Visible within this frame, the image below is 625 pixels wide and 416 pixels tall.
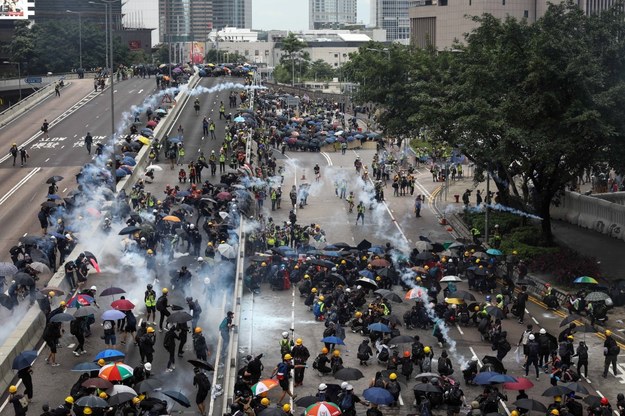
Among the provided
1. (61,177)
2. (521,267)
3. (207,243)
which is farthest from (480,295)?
(61,177)

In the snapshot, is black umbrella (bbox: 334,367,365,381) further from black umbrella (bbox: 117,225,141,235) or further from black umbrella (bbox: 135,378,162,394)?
black umbrella (bbox: 117,225,141,235)

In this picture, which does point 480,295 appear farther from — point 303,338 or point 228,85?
point 228,85

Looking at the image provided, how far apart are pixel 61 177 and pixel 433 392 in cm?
3536

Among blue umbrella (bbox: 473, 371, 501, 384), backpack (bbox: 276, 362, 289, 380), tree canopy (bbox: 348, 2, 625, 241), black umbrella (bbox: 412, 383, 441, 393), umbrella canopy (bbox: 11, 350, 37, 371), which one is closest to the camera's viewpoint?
umbrella canopy (bbox: 11, 350, 37, 371)

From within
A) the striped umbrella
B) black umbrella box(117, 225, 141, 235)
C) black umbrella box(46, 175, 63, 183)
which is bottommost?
the striped umbrella

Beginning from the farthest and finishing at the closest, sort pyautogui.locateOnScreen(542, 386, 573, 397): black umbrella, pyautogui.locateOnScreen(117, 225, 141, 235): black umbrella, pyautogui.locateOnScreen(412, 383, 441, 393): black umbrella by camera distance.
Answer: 1. pyautogui.locateOnScreen(117, 225, 141, 235): black umbrella
2. pyautogui.locateOnScreen(412, 383, 441, 393): black umbrella
3. pyautogui.locateOnScreen(542, 386, 573, 397): black umbrella

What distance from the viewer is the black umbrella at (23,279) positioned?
36.3 meters

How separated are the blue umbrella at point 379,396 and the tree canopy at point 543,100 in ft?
73.5

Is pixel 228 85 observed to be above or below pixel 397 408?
above

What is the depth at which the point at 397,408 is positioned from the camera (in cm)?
3212

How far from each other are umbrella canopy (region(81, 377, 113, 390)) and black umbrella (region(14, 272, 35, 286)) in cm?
990

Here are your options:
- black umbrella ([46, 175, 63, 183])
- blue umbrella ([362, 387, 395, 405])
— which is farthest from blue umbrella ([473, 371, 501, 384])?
black umbrella ([46, 175, 63, 183])

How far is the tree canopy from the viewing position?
48812mm

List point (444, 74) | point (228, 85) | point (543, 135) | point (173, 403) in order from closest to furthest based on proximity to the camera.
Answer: point (173, 403) < point (543, 135) < point (444, 74) < point (228, 85)
